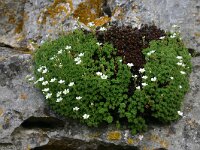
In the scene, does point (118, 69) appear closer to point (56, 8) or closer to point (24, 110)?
point (24, 110)

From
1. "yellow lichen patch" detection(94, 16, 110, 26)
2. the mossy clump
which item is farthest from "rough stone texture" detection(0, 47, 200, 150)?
"yellow lichen patch" detection(94, 16, 110, 26)

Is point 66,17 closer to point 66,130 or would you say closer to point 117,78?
point 117,78

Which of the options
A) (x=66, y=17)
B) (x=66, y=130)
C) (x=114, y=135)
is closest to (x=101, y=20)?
(x=66, y=17)

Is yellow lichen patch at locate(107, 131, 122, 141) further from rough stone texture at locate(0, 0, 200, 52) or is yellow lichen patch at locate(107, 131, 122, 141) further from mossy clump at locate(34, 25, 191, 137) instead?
rough stone texture at locate(0, 0, 200, 52)

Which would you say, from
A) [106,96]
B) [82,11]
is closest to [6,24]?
[82,11]

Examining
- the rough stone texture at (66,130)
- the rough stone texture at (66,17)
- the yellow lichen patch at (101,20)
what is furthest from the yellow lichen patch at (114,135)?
the yellow lichen patch at (101,20)
